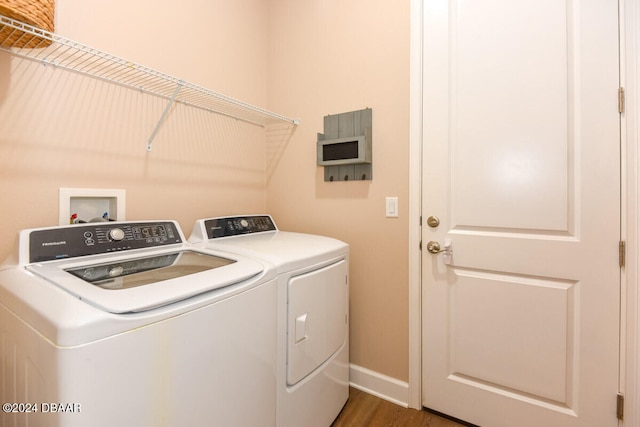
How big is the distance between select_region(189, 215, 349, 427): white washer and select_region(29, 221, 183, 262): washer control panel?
196 mm

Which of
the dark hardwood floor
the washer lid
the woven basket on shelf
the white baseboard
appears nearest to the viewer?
the washer lid

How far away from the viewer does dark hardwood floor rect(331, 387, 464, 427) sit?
1.55m

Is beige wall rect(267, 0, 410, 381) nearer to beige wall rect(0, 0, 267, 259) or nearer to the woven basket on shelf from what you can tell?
beige wall rect(0, 0, 267, 259)

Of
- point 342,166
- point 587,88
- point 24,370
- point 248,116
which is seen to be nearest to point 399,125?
point 342,166

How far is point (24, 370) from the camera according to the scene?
2.33ft

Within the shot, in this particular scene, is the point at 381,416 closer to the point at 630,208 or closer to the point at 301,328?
the point at 301,328

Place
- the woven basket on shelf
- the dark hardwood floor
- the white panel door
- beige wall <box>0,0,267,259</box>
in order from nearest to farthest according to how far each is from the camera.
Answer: the woven basket on shelf → beige wall <box>0,0,267,259</box> → the white panel door → the dark hardwood floor

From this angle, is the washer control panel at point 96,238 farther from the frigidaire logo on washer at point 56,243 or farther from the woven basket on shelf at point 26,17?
the woven basket on shelf at point 26,17

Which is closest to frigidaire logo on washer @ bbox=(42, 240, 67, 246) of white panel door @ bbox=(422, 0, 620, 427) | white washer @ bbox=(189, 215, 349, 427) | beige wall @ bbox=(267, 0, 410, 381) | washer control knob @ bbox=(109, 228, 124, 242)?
washer control knob @ bbox=(109, 228, 124, 242)

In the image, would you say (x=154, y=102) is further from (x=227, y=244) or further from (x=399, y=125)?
(x=399, y=125)

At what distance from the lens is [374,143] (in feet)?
5.88

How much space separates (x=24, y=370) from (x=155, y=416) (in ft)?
1.10

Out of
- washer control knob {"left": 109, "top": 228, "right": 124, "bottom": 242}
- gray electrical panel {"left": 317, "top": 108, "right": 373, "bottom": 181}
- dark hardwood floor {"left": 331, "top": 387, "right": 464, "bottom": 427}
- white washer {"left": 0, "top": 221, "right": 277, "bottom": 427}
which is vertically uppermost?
gray electrical panel {"left": 317, "top": 108, "right": 373, "bottom": 181}

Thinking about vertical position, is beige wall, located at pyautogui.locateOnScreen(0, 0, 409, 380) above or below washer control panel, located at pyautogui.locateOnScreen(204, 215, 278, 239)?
above
